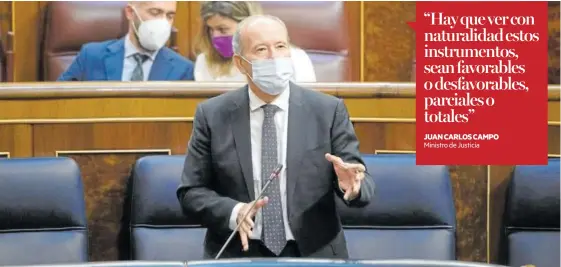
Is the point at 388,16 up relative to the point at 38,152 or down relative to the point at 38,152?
up

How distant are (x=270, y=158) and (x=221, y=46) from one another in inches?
20.7

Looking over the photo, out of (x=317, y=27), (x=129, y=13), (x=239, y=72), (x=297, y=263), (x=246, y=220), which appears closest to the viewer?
(x=297, y=263)

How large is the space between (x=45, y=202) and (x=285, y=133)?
11.8 inches

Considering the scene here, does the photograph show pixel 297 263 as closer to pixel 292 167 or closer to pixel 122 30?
pixel 292 167

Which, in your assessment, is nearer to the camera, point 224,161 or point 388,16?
point 224,161

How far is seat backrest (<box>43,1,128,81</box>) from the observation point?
175 cm

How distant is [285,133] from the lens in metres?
1.13

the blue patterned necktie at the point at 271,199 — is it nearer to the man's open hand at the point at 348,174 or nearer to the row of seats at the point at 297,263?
the man's open hand at the point at 348,174

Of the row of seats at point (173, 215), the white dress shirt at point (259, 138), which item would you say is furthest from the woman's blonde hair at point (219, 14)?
the white dress shirt at point (259, 138)

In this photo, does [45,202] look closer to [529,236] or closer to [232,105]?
[232,105]

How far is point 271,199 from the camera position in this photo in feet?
3.66

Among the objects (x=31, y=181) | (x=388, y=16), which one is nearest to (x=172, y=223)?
(x=31, y=181)

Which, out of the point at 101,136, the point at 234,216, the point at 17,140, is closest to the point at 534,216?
the point at 234,216

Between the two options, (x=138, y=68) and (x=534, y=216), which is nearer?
(x=534, y=216)
